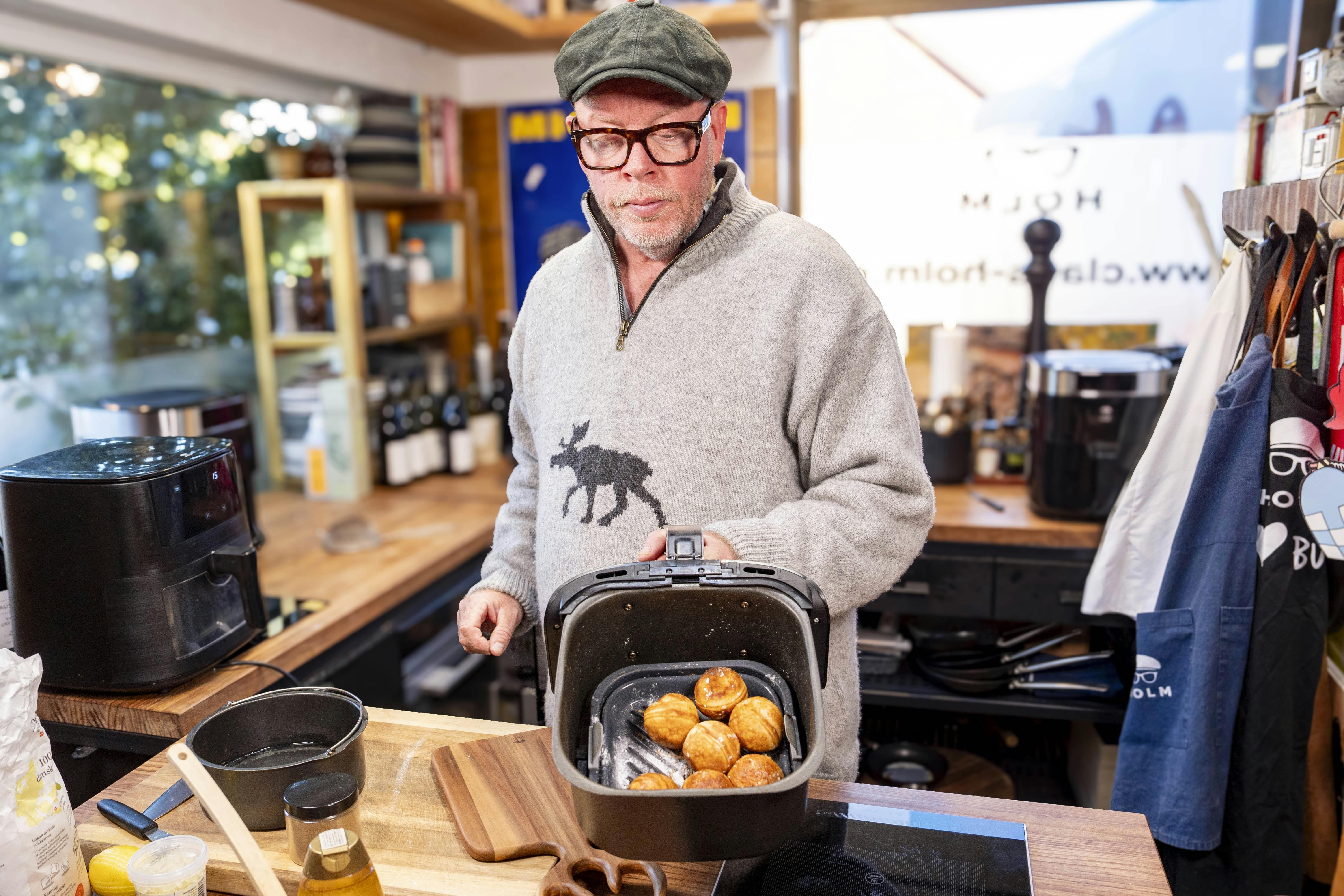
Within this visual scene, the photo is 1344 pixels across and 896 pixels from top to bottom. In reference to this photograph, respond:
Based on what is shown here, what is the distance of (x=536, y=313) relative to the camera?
4.59 feet

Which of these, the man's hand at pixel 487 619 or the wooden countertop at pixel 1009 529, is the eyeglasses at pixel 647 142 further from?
the wooden countertop at pixel 1009 529

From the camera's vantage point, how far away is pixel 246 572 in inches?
55.1

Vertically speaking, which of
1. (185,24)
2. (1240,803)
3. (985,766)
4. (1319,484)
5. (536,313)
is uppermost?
(185,24)

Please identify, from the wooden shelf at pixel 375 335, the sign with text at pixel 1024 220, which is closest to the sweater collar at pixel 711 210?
the wooden shelf at pixel 375 335

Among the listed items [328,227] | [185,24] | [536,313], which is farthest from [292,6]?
[536,313]

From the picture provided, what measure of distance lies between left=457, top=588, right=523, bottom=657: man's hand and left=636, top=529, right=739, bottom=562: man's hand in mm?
227

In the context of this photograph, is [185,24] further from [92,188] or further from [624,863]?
[624,863]

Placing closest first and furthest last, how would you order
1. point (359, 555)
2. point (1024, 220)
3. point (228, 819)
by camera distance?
point (228, 819) → point (359, 555) → point (1024, 220)

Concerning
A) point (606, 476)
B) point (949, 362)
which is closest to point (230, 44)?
point (606, 476)

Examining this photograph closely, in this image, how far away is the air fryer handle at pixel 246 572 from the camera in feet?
4.47

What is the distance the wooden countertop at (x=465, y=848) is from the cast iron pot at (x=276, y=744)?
0.04m

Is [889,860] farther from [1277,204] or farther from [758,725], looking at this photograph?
[1277,204]

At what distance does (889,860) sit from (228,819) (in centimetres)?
60

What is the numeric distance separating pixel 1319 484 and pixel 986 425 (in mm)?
1047
